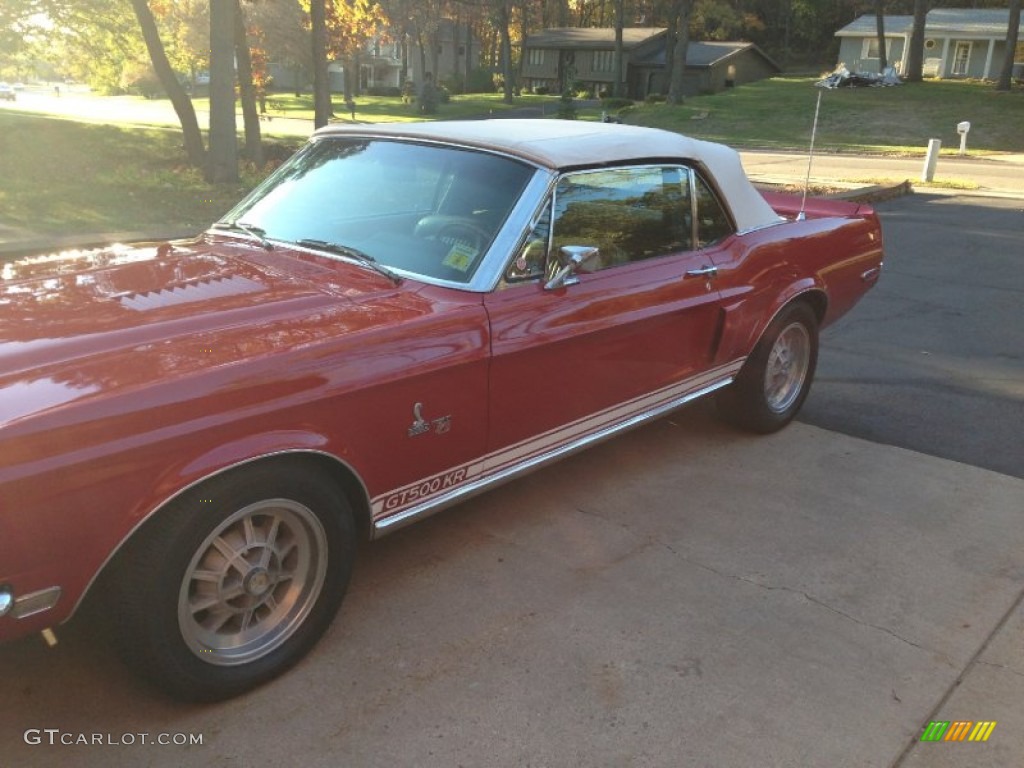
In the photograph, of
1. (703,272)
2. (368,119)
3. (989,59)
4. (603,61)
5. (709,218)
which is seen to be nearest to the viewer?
(703,272)

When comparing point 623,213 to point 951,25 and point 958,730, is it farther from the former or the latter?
point 951,25

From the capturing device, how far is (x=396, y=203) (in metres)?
3.63

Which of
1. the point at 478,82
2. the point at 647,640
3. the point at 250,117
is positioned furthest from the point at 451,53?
the point at 647,640

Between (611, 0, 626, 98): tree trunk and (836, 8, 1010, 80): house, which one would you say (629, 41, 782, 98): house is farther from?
(836, 8, 1010, 80): house

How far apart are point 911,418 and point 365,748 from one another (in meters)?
4.10

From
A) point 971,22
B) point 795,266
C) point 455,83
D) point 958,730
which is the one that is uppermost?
point 971,22

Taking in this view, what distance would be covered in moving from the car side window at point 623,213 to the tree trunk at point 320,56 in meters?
14.2

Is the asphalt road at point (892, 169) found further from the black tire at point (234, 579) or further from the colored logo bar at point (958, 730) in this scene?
the black tire at point (234, 579)

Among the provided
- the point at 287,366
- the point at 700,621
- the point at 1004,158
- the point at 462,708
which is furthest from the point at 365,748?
the point at 1004,158

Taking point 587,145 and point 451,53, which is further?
point 451,53

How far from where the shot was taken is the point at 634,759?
2445 mm

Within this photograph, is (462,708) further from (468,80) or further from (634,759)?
(468,80)

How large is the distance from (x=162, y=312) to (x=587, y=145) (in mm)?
1955

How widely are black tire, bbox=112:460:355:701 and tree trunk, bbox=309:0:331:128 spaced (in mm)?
15543
